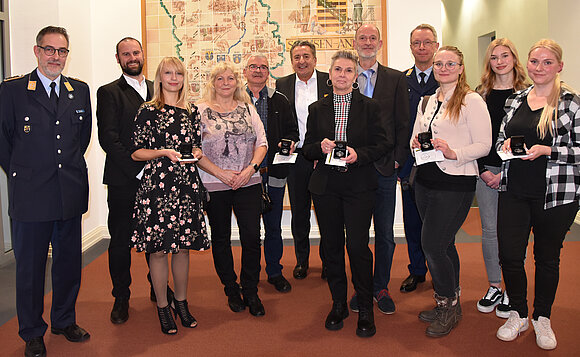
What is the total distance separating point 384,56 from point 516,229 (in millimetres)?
3130

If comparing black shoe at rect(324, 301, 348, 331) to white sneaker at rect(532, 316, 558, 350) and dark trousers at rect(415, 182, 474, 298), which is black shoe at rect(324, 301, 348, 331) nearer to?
dark trousers at rect(415, 182, 474, 298)

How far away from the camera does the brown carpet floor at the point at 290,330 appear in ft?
10.2

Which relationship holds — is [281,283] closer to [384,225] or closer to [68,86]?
[384,225]

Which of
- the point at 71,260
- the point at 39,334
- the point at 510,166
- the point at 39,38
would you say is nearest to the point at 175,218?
the point at 71,260

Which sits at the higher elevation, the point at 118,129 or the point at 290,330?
the point at 118,129

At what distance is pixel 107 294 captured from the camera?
418 centimetres

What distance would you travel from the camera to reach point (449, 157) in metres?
3.05

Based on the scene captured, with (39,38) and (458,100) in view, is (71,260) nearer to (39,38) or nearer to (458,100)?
(39,38)

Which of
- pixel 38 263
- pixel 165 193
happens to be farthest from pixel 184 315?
pixel 38 263

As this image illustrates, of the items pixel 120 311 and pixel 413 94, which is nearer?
pixel 120 311

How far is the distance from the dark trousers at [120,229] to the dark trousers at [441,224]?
1.87 m

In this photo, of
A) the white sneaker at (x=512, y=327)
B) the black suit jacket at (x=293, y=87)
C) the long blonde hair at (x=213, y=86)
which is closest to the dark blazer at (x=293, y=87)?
the black suit jacket at (x=293, y=87)

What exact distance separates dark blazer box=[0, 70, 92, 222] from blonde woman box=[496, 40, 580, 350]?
8.30 feet

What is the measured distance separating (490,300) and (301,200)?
1550 mm
